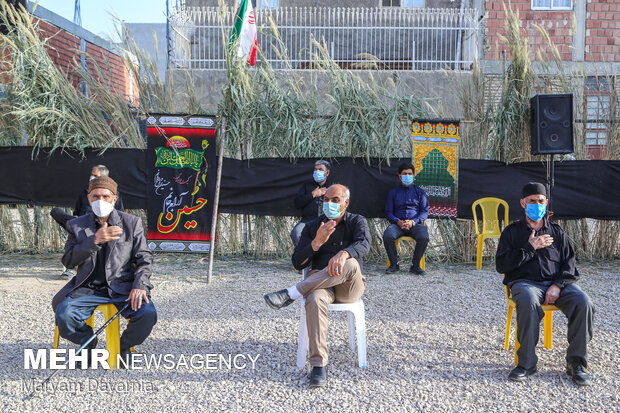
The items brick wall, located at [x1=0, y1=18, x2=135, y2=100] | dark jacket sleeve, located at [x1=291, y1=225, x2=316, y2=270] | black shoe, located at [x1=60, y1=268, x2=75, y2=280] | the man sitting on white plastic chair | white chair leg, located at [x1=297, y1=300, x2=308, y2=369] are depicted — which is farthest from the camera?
brick wall, located at [x1=0, y1=18, x2=135, y2=100]

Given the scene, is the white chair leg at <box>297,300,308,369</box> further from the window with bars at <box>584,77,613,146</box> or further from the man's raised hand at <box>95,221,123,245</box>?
the window with bars at <box>584,77,613,146</box>

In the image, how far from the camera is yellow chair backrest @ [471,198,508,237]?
7.24m

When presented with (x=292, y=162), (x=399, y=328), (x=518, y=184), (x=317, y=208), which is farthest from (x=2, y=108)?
(x=518, y=184)

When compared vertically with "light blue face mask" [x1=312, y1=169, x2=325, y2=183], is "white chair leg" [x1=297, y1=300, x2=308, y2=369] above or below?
below

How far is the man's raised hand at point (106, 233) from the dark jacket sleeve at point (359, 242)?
1513 millimetres

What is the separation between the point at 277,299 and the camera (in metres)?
3.63

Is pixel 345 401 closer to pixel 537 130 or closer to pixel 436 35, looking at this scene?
pixel 537 130

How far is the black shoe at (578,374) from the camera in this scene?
3.35 metres

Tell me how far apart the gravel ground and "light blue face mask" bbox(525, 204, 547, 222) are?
3.22 ft

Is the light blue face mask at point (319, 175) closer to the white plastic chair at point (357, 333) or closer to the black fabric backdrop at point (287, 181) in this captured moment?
the black fabric backdrop at point (287, 181)

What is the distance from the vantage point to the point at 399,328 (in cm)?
453

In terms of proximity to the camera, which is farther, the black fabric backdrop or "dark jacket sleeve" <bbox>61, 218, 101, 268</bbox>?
the black fabric backdrop

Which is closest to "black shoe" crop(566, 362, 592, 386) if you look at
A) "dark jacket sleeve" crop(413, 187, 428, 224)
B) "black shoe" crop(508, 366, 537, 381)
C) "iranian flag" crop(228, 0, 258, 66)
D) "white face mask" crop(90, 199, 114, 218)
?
"black shoe" crop(508, 366, 537, 381)

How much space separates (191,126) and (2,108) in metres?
2.96
